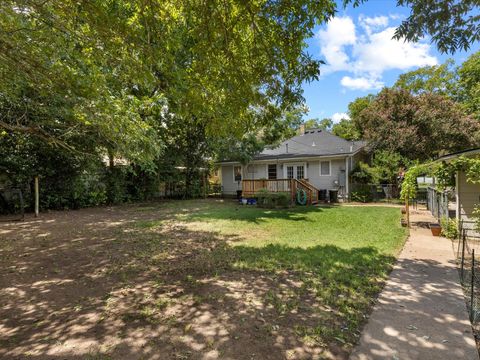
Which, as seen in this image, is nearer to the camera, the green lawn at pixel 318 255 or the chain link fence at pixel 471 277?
the chain link fence at pixel 471 277

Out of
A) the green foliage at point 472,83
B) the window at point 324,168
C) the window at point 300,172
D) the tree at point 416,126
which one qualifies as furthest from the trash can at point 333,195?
the green foliage at point 472,83

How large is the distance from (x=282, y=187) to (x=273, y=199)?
1.09 meters

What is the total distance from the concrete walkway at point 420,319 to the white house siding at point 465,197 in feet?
8.82

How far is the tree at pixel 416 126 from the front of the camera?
16312 mm

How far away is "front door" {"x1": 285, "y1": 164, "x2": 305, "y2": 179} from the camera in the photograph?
58.3 feet

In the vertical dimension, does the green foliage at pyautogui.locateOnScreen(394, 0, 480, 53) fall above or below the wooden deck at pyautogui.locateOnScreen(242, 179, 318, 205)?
above

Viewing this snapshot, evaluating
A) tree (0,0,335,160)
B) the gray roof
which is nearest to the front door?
the gray roof

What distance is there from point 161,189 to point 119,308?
1601cm

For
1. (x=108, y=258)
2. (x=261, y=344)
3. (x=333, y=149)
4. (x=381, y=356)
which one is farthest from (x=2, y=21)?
(x=333, y=149)

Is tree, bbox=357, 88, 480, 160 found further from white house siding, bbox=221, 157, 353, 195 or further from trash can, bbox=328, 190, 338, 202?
trash can, bbox=328, 190, 338, 202

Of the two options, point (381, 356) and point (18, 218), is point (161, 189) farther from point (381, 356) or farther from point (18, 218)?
point (381, 356)

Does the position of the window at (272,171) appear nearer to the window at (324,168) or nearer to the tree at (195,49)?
the window at (324,168)

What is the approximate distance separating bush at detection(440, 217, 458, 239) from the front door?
10748 mm

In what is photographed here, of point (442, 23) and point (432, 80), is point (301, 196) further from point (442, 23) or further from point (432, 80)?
point (432, 80)
